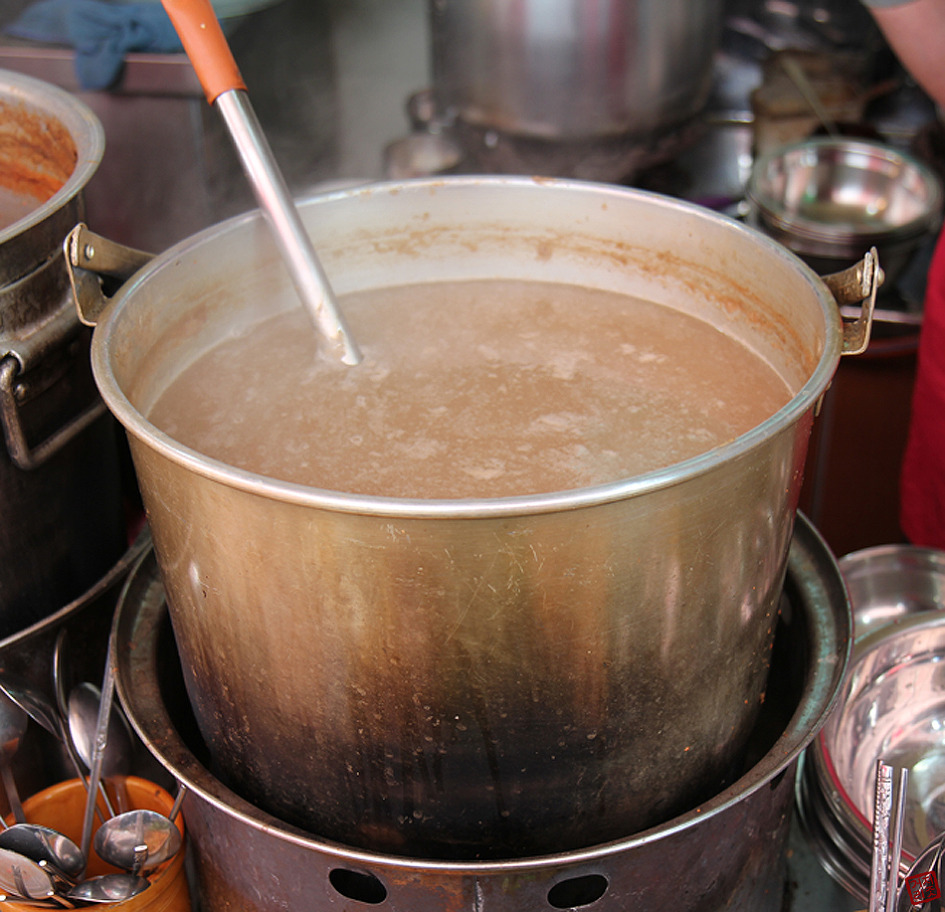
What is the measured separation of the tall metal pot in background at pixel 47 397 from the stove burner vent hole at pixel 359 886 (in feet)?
1.91

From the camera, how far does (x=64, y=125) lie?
1354 millimetres

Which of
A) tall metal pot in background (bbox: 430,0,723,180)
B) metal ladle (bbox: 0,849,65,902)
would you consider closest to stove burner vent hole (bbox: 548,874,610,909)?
metal ladle (bbox: 0,849,65,902)

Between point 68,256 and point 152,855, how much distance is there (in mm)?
714

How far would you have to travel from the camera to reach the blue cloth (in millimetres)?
2291

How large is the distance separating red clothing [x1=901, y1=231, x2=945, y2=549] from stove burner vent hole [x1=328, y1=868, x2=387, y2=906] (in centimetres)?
136

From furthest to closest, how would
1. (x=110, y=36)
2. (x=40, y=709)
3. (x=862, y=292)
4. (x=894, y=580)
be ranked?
(x=110, y=36) < (x=894, y=580) < (x=40, y=709) < (x=862, y=292)

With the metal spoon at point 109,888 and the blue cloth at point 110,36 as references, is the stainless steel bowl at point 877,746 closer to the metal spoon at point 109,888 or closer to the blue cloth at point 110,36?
the metal spoon at point 109,888

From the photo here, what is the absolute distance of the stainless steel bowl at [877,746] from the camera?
1.25 m

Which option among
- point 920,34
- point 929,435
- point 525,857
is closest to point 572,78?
point 920,34

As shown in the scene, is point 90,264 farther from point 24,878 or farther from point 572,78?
point 572,78

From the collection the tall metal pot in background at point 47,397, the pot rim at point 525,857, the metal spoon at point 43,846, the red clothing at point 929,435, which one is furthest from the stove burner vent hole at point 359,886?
the red clothing at point 929,435

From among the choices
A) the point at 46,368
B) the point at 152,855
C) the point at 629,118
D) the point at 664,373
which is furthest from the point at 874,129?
the point at 152,855

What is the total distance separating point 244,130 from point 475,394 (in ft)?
1.32

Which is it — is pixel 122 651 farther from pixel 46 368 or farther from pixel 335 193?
pixel 335 193
